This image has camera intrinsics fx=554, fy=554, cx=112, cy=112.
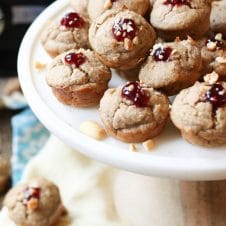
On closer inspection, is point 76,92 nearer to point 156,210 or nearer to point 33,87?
point 33,87

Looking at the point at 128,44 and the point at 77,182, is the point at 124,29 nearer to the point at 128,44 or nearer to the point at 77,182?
the point at 128,44

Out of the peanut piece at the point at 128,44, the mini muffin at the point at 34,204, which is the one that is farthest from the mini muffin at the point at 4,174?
the peanut piece at the point at 128,44

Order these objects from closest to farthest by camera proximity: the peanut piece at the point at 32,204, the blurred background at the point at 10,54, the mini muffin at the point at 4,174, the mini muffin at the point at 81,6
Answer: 1. the mini muffin at the point at 81,6
2. the peanut piece at the point at 32,204
3. the mini muffin at the point at 4,174
4. the blurred background at the point at 10,54

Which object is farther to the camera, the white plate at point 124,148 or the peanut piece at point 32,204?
the peanut piece at point 32,204

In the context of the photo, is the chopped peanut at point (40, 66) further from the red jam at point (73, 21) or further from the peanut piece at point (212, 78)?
the peanut piece at point (212, 78)

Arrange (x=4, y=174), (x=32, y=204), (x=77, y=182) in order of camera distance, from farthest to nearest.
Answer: (x=4, y=174)
(x=77, y=182)
(x=32, y=204)

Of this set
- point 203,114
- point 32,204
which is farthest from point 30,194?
point 203,114
